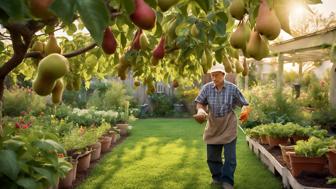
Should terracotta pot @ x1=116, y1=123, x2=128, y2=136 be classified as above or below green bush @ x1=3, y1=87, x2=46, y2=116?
below

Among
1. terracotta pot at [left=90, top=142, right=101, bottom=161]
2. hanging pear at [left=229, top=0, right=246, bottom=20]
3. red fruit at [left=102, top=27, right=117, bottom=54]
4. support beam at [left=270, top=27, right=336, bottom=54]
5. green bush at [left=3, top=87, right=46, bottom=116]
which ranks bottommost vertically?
terracotta pot at [left=90, top=142, right=101, bottom=161]

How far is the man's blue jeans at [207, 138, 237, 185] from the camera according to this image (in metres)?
4.39

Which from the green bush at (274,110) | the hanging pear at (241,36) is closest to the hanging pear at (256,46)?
the hanging pear at (241,36)

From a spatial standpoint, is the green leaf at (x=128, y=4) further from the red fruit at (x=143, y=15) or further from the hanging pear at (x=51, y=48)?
the hanging pear at (x=51, y=48)

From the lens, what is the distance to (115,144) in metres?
7.65

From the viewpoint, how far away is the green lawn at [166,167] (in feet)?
15.4

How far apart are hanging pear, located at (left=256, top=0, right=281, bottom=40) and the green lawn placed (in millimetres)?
3812

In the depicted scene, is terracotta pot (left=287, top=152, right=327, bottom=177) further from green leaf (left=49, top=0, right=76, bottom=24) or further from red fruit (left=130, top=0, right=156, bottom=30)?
green leaf (left=49, top=0, right=76, bottom=24)

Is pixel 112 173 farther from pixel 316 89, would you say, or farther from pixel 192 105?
pixel 192 105

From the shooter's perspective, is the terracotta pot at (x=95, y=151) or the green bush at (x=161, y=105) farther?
the green bush at (x=161, y=105)

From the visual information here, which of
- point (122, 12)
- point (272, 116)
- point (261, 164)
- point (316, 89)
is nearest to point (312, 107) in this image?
point (316, 89)

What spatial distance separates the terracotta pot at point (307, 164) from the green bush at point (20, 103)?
22.1 ft

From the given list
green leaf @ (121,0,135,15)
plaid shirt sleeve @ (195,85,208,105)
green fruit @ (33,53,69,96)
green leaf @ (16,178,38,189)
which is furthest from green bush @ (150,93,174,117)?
green leaf @ (121,0,135,15)

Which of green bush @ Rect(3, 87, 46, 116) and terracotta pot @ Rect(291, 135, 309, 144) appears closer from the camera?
terracotta pot @ Rect(291, 135, 309, 144)
